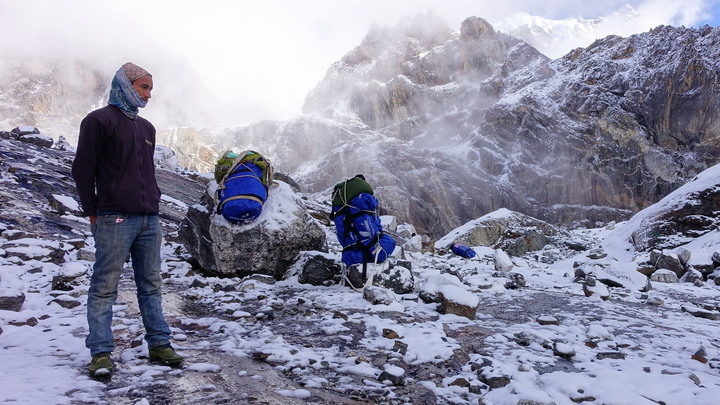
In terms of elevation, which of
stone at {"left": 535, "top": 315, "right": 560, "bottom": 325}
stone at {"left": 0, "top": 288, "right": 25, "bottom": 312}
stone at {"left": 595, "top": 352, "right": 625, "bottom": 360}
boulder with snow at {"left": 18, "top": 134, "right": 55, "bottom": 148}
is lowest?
stone at {"left": 535, "top": 315, "right": 560, "bottom": 325}

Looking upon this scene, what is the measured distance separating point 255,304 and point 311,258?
5.39 ft

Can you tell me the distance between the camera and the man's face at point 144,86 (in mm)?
3352

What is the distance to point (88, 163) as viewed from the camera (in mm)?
3111

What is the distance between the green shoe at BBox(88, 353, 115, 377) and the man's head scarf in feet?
6.58

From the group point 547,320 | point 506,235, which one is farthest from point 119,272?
point 506,235

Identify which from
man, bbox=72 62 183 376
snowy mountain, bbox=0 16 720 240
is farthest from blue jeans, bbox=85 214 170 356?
snowy mountain, bbox=0 16 720 240

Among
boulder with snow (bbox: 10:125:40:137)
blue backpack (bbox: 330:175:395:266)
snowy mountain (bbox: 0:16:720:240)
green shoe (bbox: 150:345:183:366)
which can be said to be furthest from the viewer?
snowy mountain (bbox: 0:16:720:240)

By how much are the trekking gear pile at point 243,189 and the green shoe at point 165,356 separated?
3388 millimetres

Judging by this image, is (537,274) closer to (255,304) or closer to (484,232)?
(255,304)

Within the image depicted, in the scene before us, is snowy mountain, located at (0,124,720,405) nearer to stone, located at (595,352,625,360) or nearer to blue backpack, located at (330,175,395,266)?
stone, located at (595,352,625,360)

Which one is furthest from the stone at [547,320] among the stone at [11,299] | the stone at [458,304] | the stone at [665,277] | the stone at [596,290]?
the stone at [11,299]

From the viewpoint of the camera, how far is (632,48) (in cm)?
8950

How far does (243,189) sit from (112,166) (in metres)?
3.30

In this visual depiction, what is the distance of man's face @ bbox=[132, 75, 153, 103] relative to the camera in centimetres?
335
